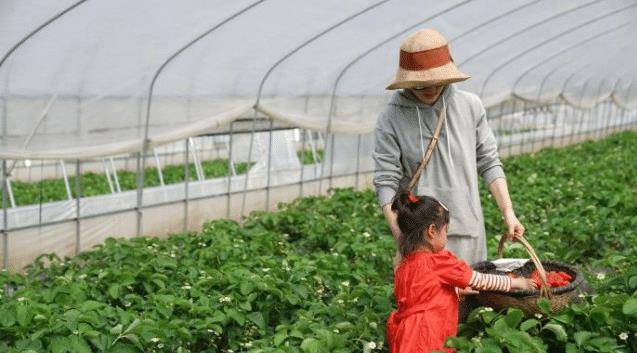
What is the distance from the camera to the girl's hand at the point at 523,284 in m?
3.53

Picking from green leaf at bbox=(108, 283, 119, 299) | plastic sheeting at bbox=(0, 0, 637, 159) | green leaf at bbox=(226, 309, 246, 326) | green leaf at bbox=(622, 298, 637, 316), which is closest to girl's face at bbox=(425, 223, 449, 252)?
green leaf at bbox=(622, 298, 637, 316)

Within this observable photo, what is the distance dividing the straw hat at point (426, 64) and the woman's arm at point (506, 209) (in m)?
0.56

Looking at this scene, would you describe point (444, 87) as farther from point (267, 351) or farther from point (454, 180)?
point (267, 351)

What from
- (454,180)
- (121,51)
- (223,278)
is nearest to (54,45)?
(121,51)

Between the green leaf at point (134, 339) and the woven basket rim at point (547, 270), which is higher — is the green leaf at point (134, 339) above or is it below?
below

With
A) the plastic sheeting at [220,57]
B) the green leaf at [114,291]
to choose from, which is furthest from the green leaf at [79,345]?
the plastic sheeting at [220,57]

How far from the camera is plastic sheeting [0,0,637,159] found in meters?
6.51

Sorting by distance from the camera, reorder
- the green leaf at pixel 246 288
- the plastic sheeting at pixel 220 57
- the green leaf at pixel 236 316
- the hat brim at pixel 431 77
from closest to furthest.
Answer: the hat brim at pixel 431 77 → the green leaf at pixel 236 316 → the green leaf at pixel 246 288 → the plastic sheeting at pixel 220 57

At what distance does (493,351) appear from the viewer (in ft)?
10.6

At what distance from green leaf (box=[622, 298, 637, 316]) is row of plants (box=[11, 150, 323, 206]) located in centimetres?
751

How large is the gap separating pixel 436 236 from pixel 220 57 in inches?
208

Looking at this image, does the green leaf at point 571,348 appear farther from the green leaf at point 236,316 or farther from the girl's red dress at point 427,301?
the green leaf at point 236,316

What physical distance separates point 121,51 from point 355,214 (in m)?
2.97

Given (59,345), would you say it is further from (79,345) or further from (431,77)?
(431,77)
